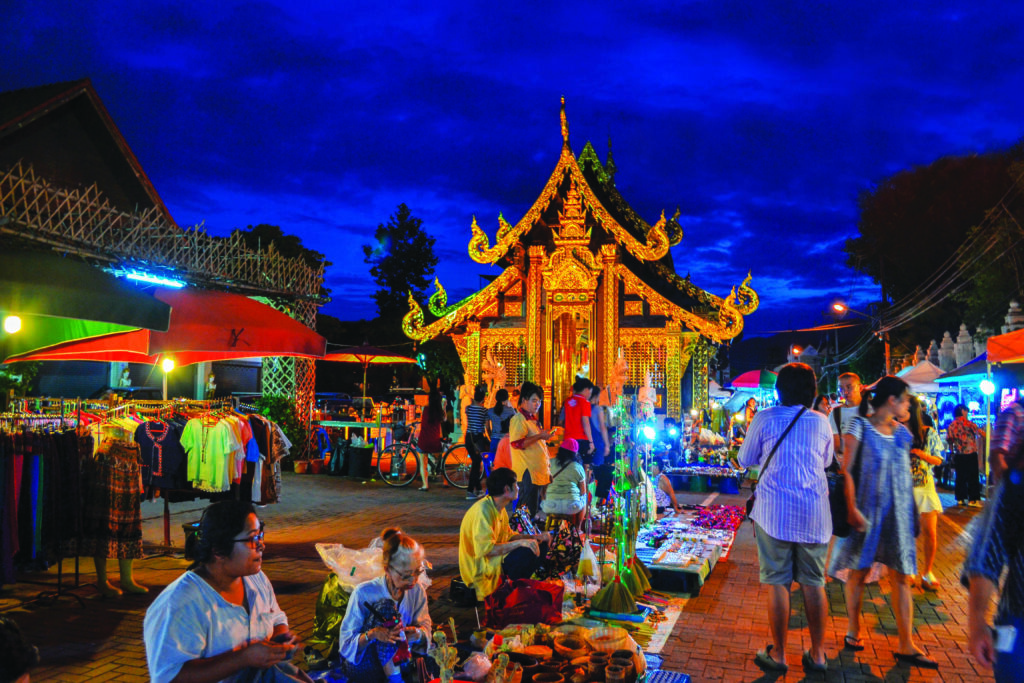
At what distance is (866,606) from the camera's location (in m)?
5.78

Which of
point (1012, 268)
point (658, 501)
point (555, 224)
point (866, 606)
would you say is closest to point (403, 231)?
point (555, 224)

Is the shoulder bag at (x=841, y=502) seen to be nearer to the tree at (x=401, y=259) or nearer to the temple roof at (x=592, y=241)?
the temple roof at (x=592, y=241)

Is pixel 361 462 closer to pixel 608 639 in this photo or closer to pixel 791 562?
pixel 608 639

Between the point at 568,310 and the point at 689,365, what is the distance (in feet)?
10.1

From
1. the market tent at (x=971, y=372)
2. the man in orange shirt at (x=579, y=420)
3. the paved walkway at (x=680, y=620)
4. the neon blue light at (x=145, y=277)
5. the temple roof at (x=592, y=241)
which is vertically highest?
the temple roof at (x=592, y=241)

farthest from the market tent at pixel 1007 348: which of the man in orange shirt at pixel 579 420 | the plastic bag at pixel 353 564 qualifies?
the plastic bag at pixel 353 564

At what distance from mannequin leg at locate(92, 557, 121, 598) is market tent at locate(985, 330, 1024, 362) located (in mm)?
10783

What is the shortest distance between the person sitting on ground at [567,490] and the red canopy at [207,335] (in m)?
3.24

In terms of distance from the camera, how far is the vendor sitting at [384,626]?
11.5 feet

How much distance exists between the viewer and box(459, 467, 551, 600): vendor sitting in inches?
200

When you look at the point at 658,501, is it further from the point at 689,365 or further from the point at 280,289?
the point at 280,289

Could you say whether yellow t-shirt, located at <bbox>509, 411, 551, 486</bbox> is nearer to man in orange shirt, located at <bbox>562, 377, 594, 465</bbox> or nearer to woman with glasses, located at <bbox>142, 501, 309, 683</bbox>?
man in orange shirt, located at <bbox>562, 377, 594, 465</bbox>

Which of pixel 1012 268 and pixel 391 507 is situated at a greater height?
pixel 1012 268

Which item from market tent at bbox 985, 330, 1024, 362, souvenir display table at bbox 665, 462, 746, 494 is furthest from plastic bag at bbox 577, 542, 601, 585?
souvenir display table at bbox 665, 462, 746, 494
